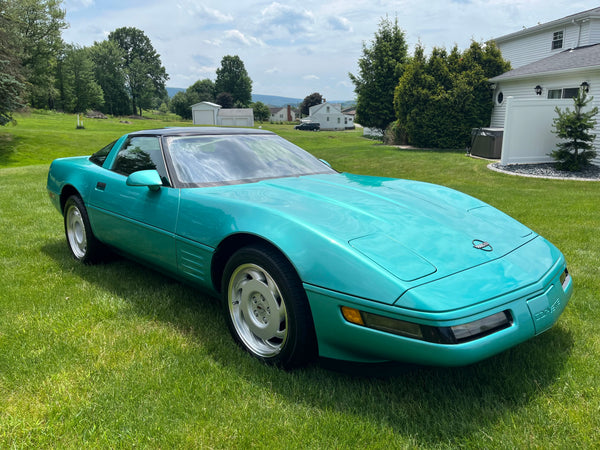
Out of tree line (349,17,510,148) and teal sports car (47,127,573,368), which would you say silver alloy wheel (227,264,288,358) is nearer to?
teal sports car (47,127,573,368)

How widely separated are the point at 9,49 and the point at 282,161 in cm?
2302

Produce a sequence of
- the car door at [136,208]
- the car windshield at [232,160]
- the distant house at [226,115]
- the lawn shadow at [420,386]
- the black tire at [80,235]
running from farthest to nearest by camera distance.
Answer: the distant house at [226,115] → the black tire at [80,235] → the car windshield at [232,160] → the car door at [136,208] → the lawn shadow at [420,386]

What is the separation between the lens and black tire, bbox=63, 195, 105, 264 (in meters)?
4.23

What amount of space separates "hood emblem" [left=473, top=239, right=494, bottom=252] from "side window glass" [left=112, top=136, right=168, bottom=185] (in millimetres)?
2122

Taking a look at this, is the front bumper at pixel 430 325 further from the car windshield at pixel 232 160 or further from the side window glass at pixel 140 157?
the side window glass at pixel 140 157

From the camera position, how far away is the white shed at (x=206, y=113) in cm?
7612

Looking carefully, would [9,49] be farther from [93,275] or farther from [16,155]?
[93,275]

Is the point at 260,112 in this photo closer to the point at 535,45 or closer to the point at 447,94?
the point at 535,45

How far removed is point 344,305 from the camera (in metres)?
2.12

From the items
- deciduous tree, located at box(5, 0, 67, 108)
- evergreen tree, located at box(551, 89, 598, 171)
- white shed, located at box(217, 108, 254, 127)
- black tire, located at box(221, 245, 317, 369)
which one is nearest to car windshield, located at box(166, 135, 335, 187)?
black tire, located at box(221, 245, 317, 369)

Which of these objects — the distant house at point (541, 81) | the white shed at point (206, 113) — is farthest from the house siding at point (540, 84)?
the white shed at point (206, 113)

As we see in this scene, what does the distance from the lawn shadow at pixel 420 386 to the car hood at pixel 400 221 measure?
53cm

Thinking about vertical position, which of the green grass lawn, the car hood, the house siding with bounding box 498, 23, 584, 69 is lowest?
the green grass lawn

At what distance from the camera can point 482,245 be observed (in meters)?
2.43
